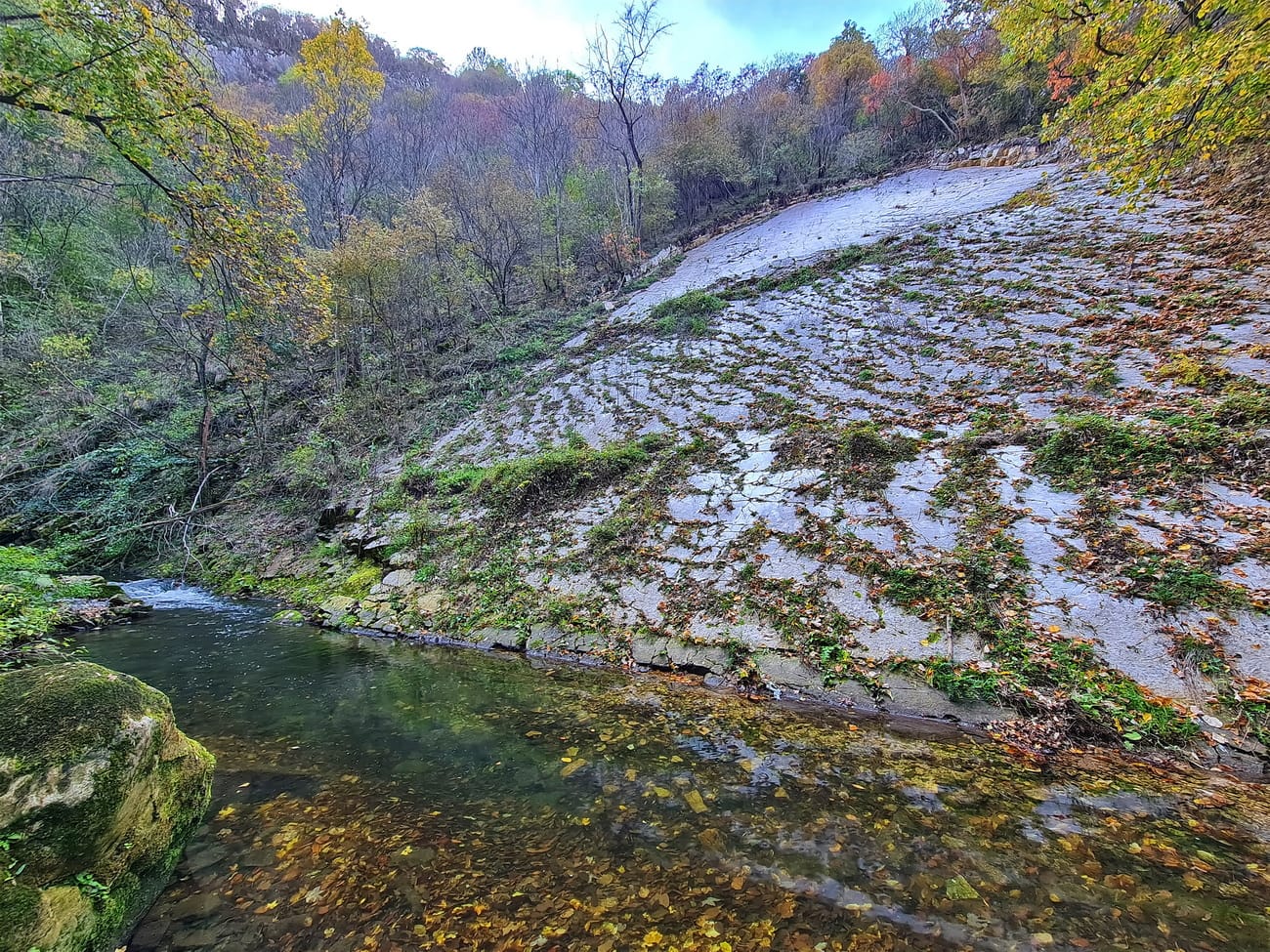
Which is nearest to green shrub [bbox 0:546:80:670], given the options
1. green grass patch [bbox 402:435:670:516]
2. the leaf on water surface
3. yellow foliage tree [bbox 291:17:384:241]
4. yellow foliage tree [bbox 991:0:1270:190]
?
green grass patch [bbox 402:435:670:516]

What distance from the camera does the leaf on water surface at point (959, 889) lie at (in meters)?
1.99

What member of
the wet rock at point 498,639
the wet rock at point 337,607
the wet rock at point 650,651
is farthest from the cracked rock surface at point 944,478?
the wet rock at point 337,607

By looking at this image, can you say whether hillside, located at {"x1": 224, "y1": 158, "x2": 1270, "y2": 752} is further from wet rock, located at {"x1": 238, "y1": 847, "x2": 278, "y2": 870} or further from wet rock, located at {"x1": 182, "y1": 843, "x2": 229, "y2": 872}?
wet rock, located at {"x1": 182, "y1": 843, "x2": 229, "y2": 872}

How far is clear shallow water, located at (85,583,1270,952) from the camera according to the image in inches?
75.6

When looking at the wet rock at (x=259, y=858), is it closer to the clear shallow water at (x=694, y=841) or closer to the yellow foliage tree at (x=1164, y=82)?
the clear shallow water at (x=694, y=841)

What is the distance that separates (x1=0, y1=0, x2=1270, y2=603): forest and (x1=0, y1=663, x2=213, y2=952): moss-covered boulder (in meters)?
4.27

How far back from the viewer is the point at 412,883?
221 centimetres

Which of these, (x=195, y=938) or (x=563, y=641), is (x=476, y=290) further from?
(x=195, y=938)

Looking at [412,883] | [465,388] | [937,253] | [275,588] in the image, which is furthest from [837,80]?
[412,883]

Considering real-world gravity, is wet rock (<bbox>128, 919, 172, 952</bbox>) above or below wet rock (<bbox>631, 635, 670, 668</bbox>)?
below

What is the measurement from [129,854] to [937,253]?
1410 centimetres

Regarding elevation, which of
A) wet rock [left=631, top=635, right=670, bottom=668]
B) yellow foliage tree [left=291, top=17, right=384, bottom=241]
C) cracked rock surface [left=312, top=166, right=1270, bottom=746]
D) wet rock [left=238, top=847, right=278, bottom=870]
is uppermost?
yellow foliage tree [left=291, top=17, right=384, bottom=241]

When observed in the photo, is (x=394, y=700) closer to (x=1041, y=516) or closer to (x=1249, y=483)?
(x=1041, y=516)

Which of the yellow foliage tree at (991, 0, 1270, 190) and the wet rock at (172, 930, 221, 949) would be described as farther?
the yellow foliage tree at (991, 0, 1270, 190)
